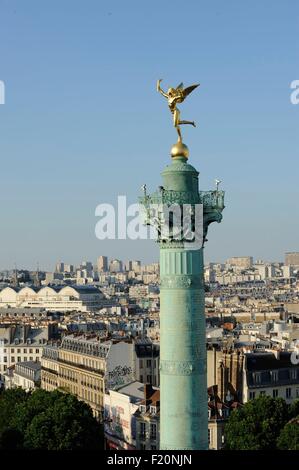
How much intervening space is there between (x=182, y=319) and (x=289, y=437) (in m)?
21.1

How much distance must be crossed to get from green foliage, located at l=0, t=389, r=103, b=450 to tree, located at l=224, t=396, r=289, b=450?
29.5 ft

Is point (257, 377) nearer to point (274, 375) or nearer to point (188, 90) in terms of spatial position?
point (274, 375)

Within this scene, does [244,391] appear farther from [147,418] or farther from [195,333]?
[195,333]

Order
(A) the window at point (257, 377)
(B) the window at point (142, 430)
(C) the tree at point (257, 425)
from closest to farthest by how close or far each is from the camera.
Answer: (C) the tree at point (257, 425)
(A) the window at point (257, 377)
(B) the window at point (142, 430)

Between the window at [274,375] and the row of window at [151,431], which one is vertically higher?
the window at [274,375]

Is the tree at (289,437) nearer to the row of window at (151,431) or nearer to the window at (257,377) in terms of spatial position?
the window at (257,377)

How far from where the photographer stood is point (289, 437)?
41781 millimetres

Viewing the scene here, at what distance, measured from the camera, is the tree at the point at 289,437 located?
135 feet

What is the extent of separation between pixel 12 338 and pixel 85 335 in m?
29.3

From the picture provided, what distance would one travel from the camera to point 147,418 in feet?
184

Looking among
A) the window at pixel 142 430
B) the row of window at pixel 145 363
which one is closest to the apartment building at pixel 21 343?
the row of window at pixel 145 363

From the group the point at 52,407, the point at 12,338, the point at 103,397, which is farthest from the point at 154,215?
the point at 12,338

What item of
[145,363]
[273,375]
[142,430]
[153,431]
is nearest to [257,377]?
[273,375]

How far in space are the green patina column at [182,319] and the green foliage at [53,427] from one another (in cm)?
2742
